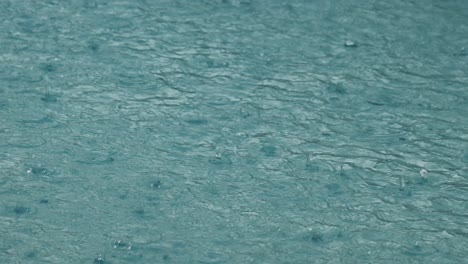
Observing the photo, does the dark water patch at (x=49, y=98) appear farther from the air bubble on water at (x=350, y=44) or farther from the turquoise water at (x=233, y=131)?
the air bubble on water at (x=350, y=44)

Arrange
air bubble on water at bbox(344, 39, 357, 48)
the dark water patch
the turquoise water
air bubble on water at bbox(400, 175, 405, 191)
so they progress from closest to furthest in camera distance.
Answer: the turquoise water → air bubble on water at bbox(400, 175, 405, 191) → the dark water patch → air bubble on water at bbox(344, 39, 357, 48)

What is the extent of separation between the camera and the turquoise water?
11.0ft

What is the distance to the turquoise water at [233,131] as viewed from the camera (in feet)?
11.0

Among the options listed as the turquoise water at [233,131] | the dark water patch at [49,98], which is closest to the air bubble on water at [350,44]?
the turquoise water at [233,131]

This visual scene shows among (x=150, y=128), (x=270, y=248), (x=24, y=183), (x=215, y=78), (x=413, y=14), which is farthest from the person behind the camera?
(x=413, y=14)

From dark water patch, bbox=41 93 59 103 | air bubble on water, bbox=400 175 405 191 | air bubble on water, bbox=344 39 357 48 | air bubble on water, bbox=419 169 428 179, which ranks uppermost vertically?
air bubble on water, bbox=344 39 357 48

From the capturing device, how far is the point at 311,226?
3.43 meters

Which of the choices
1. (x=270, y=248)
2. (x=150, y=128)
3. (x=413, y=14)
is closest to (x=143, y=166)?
(x=150, y=128)

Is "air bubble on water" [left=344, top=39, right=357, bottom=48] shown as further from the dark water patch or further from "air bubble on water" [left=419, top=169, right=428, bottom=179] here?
the dark water patch

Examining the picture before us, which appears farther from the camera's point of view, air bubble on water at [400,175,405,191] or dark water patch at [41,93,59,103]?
dark water patch at [41,93,59,103]

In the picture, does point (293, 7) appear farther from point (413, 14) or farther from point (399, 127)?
point (399, 127)

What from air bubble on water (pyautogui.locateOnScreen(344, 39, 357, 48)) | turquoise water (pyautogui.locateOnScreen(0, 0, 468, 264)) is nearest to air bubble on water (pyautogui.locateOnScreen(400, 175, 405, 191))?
turquoise water (pyautogui.locateOnScreen(0, 0, 468, 264))

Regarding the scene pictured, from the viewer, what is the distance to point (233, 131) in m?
4.04

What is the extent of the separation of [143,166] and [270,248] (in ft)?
2.51
